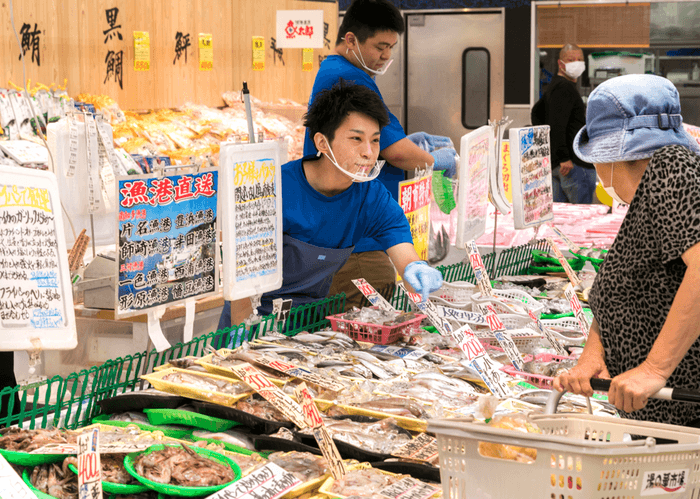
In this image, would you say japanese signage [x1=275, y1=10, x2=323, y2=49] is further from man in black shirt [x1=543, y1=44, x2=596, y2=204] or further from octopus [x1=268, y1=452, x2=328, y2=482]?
octopus [x1=268, y1=452, x2=328, y2=482]

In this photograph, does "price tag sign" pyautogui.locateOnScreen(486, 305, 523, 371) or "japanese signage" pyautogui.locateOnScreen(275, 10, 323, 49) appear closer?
"price tag sign" pyautogui.locateOnScreen(486, 305, 523, 371)

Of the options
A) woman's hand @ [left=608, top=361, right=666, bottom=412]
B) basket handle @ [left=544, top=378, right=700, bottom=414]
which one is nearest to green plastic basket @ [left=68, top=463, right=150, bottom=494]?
basket handle @ [left=544, top=378, right=700, bottom=414]

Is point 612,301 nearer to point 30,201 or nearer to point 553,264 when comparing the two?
point 30,201

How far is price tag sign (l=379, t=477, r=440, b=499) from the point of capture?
173cm

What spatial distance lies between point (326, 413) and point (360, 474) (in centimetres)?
43

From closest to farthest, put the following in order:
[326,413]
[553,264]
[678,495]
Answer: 1. [678,495]
2. [326,413]
3. [553,264]

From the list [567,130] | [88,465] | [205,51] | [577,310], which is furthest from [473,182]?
[205,51]

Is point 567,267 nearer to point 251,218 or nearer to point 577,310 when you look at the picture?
point 577,310

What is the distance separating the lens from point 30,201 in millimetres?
1998

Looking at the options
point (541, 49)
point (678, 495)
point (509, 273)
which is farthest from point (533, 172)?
point (541, 49)

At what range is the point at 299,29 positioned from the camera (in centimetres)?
735

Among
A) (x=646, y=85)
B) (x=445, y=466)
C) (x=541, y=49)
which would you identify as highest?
(x=541, y=49)

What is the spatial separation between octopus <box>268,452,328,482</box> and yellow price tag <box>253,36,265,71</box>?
25.5ft

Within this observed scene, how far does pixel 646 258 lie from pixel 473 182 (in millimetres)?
2162
